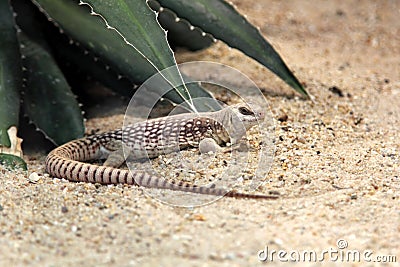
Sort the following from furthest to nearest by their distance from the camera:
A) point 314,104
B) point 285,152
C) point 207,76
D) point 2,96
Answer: point 207,76 → point 314,104 → point 2,96 → point 285,152

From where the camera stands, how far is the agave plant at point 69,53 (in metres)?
3.91

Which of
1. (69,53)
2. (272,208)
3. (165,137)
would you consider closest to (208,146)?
(165,137)

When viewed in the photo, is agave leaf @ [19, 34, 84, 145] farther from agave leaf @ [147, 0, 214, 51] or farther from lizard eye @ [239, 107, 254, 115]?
lizard eye @ [239, 107, 254, 115]

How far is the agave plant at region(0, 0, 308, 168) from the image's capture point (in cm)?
391

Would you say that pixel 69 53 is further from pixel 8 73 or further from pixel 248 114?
pixel 248 114

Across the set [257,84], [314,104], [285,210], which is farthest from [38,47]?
[285,210]

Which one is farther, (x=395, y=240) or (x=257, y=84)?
(x=257, y=84)

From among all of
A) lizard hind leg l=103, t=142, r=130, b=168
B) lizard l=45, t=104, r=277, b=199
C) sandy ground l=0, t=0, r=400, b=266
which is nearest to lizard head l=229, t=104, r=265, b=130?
lizard l=45, t=104, r=277, b=199

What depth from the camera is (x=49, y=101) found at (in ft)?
13.3

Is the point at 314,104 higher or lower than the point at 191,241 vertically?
higher

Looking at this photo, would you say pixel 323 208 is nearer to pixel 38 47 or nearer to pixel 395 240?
pixel 395 240

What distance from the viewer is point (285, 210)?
2855 millimetres

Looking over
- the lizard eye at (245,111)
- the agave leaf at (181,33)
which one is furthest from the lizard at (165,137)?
the agave leaf at (181,33)

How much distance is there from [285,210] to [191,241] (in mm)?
533
